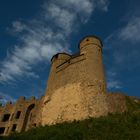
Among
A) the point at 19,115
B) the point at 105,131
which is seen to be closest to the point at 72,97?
the point at 105,131

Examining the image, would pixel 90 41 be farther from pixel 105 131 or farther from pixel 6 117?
pixel 6 117

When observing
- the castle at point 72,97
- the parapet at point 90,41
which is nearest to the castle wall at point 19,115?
the castle at point 72,97

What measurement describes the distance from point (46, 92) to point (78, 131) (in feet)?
44.5

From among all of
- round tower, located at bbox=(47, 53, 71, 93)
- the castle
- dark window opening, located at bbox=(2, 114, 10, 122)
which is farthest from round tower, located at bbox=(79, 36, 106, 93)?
dark window opening, located at bbox=(2, 114, 10, 122)

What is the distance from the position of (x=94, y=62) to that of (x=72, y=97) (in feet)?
17.1

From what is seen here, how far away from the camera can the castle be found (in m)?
21.5

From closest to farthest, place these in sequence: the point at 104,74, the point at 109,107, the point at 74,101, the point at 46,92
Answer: the point at 109,107 < the point at 74,101 < the point at 104,74 < the point at 46,92

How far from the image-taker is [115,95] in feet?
73.9

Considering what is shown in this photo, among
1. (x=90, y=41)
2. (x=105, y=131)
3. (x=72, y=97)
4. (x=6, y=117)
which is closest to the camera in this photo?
(x=105, y=131)

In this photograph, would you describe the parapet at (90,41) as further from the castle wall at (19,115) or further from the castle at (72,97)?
the castle wall at (19,115)

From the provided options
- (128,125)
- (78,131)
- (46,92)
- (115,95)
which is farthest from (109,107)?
(46,92)

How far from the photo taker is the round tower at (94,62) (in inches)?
906

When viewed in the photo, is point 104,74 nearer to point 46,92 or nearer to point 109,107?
point 109,107

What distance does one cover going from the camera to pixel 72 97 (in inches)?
908
